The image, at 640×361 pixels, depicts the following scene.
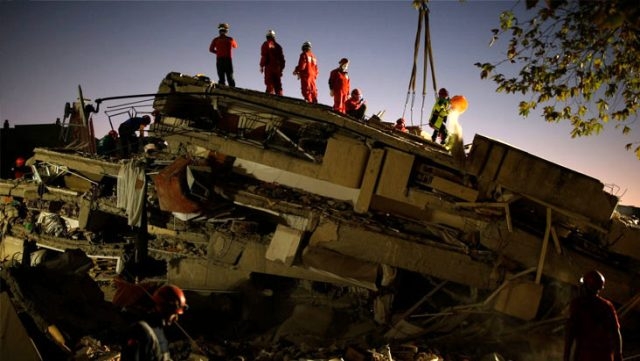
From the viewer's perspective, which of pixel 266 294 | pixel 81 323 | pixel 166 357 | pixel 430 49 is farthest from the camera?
pixel 266 294

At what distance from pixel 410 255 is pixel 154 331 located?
4866 mm

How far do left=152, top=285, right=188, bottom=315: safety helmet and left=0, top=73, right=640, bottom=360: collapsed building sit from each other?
9.41ft

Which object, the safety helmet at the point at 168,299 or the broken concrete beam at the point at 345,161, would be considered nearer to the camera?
the safety helmet at the point at 168,299

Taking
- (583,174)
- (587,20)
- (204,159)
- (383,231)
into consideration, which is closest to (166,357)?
(383,231)

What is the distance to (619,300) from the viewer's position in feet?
21.1

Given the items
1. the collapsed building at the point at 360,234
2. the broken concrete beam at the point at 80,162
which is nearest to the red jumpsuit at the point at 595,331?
the collapsed building at the point at 360,234

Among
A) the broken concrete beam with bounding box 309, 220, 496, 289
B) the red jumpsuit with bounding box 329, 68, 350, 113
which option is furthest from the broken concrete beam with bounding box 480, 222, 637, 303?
the red jumpsuit with bounding box 329, 68, 350, 113

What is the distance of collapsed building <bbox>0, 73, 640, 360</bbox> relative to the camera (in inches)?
245

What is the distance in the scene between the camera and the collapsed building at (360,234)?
6.21m

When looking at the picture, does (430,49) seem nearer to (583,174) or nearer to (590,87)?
(590,87)

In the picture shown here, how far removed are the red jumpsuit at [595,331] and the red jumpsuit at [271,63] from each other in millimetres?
8051

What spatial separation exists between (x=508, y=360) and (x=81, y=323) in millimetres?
6995

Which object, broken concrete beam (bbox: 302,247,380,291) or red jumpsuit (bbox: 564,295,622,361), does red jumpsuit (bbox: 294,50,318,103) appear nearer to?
broken concrete beam (bbox: 302,247,380,291)

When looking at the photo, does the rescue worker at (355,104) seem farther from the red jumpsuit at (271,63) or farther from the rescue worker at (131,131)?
the rescue worker at (131,131)
